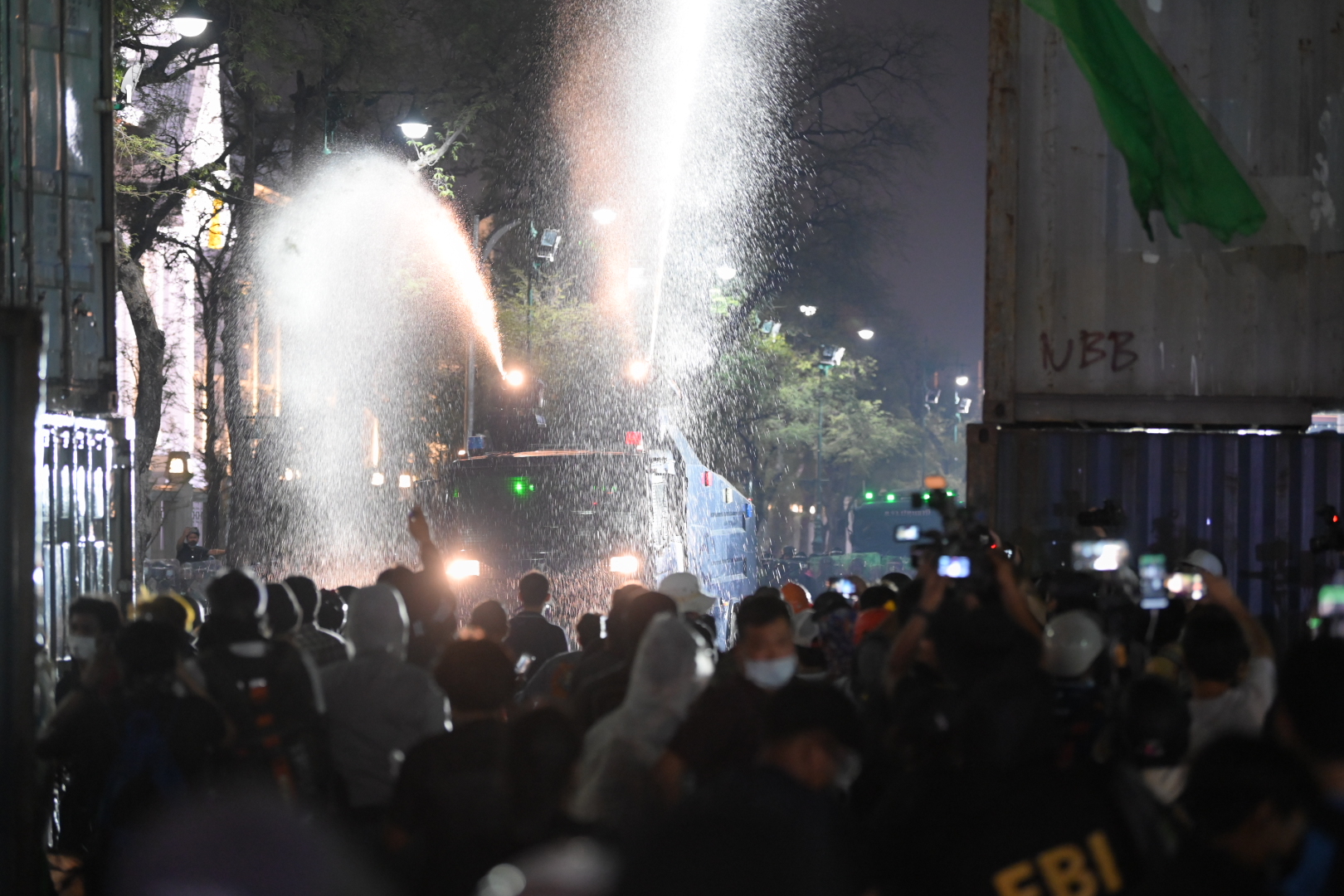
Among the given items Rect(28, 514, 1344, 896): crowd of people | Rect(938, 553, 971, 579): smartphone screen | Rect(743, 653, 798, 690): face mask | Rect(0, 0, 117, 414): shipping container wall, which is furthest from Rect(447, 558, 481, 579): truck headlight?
Rect(743, 653, 798, 690): face mask

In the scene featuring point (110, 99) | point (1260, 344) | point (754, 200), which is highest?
point (754, 200)

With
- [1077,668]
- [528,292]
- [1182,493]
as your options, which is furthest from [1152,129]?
[528,292]

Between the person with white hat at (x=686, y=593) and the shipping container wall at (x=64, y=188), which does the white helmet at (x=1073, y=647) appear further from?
the shipping container wall at (x=64, y=188)

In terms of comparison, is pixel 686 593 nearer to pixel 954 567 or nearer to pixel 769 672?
pixel 954 567

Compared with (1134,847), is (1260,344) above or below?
above

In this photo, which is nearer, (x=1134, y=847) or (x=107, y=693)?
(x=1134, y=847)

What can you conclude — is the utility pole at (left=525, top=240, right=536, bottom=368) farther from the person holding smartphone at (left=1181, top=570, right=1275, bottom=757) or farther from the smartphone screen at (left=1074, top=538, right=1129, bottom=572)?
the person holding smartphone at (left=1181, top=570, right=1275, bottom=757)

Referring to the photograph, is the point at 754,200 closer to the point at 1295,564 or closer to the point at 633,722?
the point at 1295,564

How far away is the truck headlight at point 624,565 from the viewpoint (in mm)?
15766

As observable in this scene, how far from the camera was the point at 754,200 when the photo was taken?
40.6 metres

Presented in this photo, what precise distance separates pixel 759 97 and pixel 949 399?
72541 millimetres

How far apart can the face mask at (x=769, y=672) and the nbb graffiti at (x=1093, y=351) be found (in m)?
5.63

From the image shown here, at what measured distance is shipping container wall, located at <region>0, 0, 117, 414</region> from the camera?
9117 millimetres

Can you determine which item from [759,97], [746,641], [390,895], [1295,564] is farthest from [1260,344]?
[759,97]
